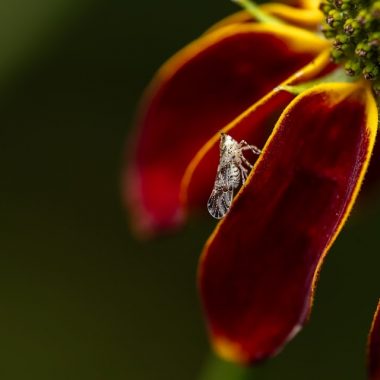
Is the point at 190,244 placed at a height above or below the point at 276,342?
below

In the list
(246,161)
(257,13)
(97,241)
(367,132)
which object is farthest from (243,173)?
(97,241)

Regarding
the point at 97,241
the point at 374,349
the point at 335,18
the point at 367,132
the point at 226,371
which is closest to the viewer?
the point at 374,349

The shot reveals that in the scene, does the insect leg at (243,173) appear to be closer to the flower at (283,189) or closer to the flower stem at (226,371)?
the flower at (283,189)

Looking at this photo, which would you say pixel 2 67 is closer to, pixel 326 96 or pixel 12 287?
pixel 12 287

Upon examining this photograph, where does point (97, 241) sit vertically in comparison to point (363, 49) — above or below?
below

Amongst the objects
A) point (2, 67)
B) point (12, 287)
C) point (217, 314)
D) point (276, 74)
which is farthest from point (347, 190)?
point (12, 287)

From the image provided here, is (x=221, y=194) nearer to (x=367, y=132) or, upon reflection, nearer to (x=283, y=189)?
(x=283, y=189)
